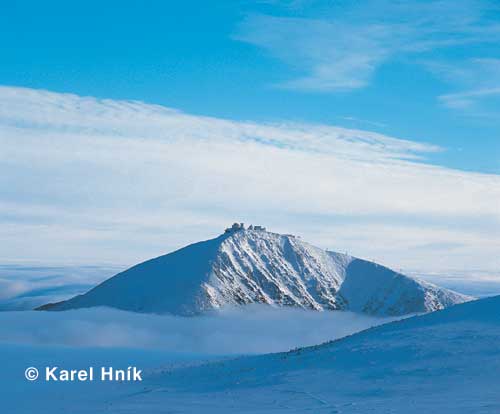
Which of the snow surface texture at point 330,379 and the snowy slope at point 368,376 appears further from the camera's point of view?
the snow surface texture at point 330,379

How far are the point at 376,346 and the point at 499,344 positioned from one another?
5.25 m

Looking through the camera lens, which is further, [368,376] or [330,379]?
[330,379]

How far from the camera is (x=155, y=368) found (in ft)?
113

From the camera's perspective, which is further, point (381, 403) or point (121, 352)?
point (121, 352)

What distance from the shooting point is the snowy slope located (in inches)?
889

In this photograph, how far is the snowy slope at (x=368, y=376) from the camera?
22.6m

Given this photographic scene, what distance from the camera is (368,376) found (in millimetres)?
26719

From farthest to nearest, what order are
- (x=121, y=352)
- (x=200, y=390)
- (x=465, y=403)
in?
(x=121, y=352), (x=200, y=390), (x=465, y=403)

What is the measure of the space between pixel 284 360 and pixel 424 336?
252 inches

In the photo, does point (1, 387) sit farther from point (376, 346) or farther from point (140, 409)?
point (376, 346)

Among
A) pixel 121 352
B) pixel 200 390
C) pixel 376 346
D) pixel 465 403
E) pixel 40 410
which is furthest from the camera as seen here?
pixel 121 352

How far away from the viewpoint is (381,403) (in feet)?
73.6

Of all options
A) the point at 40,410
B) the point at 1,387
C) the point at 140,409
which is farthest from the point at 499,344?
the point at 1,387

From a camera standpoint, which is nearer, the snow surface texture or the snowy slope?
the snowy slope
